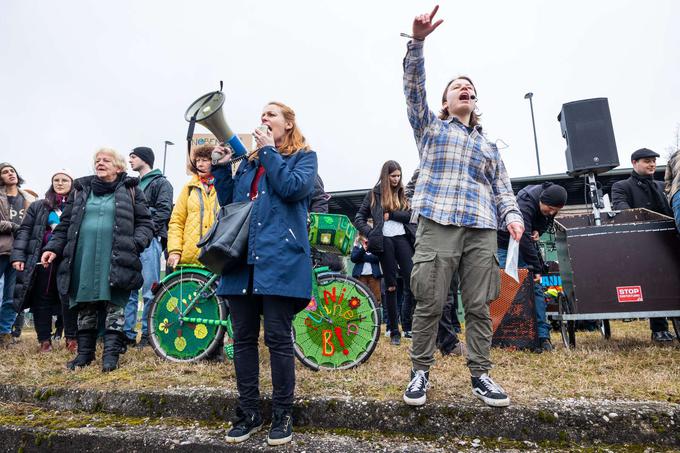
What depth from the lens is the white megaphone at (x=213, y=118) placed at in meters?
2.62

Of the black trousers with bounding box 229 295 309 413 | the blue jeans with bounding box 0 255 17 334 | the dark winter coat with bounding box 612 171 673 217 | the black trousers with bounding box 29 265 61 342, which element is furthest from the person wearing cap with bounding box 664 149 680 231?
the blue jeans with bounding box 0 255 17 334

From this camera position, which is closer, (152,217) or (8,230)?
(152,217)

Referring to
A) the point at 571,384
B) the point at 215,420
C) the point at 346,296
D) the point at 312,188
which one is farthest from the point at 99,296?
the point at 571,384

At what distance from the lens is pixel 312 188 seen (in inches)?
106

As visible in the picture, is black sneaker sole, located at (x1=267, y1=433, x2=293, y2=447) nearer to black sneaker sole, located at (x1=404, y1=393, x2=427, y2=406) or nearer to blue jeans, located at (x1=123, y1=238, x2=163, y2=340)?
black sneaker sole, located at (x1=404, y1=393, x2=427, y2=406)

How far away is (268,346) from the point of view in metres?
2.50

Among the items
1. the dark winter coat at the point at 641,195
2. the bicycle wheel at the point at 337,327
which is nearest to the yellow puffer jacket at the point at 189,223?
the bicycle wheel at the point at 337,327

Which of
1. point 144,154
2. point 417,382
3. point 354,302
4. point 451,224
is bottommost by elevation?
point 417,382

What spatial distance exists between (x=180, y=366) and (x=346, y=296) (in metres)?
1.53

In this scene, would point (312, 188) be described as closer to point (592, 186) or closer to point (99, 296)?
point (99, 296)

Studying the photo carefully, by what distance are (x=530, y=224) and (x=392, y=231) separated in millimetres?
1554

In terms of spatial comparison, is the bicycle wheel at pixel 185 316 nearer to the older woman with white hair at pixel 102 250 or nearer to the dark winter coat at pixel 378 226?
the older woman with white hair at pixel 102 250


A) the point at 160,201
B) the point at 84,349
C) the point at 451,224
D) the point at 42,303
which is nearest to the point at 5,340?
the point at 42,303

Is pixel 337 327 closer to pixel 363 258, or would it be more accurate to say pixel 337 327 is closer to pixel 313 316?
pixel 313 316
